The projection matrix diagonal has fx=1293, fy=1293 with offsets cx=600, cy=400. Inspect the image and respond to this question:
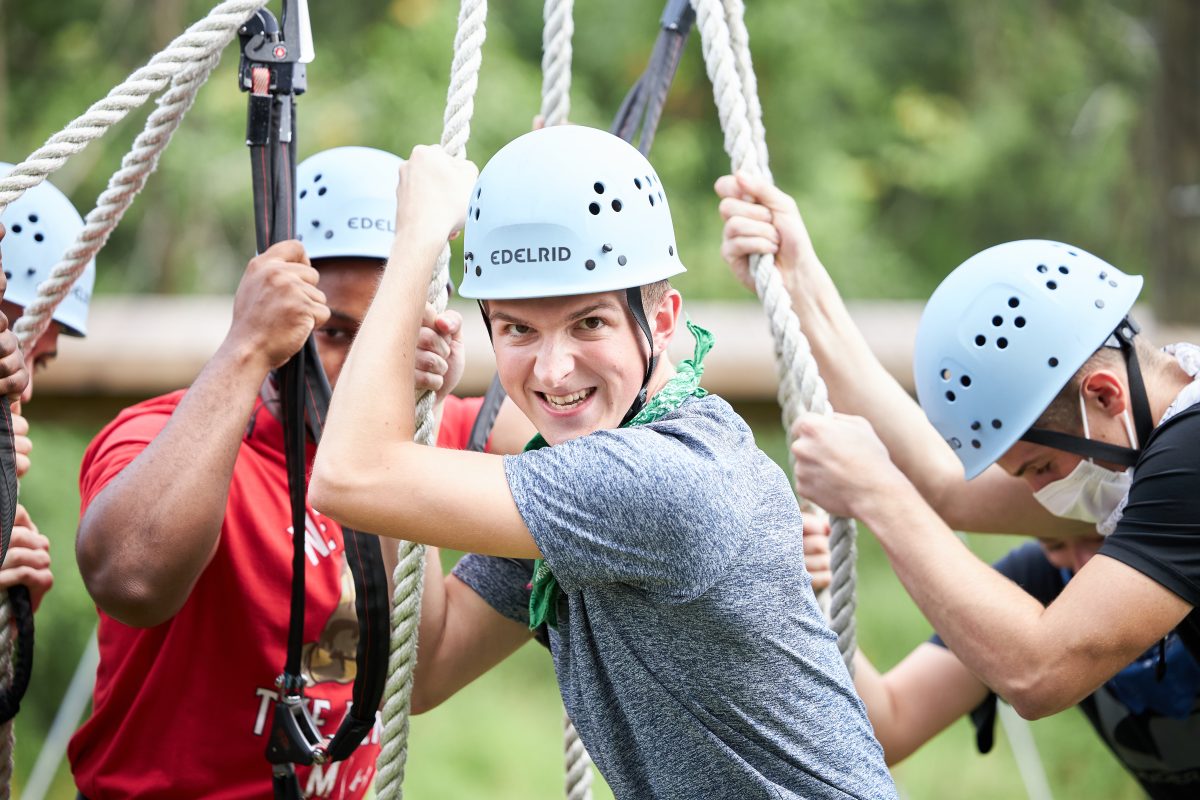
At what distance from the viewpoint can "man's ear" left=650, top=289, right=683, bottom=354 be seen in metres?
1.69

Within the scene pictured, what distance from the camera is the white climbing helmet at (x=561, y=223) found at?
5.16ft

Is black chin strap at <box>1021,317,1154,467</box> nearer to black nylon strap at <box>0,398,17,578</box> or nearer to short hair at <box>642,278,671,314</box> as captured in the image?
short hair at <box>642,278,671,314</box>

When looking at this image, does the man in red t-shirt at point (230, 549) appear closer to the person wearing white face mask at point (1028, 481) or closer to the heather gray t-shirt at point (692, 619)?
the heather gray t-shirt at point (692, 619)

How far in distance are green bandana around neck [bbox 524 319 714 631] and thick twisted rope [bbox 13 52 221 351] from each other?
0.94 m

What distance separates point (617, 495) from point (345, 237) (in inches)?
39.4

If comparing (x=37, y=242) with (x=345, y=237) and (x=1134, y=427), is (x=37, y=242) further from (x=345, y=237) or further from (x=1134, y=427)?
(x=1134, y=427)

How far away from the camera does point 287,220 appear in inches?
79.6

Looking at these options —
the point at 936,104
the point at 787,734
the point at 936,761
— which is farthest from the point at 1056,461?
the point at 936,104

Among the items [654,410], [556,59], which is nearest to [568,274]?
[654,410]

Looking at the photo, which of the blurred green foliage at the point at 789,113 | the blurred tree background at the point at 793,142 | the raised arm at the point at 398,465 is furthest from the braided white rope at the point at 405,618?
the blurred green foliage at the point at 789,113

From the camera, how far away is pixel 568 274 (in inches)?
61.6

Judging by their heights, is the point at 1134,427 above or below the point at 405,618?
above

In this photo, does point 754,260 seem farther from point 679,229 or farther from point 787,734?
point 679,229

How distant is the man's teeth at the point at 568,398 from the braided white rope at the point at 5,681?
1083 mm
